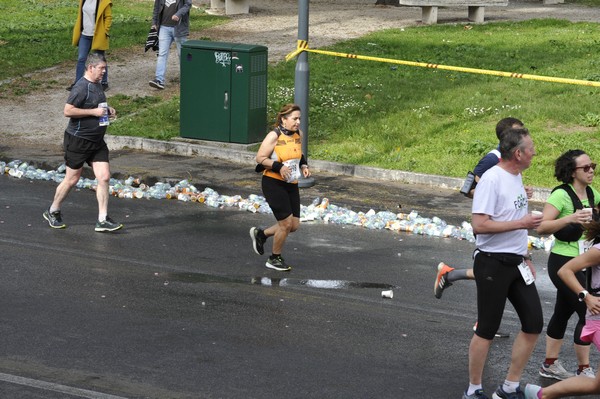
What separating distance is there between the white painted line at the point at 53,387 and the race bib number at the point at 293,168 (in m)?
3.57

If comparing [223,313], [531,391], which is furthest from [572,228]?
[223,313]

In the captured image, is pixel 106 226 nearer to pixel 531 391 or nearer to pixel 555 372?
pixel 555 372

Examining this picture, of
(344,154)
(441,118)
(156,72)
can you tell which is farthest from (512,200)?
(156,72)

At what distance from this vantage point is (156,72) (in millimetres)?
19609

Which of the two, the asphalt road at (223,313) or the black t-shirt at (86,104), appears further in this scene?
the black t-shirt at (86,104)

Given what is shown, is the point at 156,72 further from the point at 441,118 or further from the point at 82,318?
the point at 82,318

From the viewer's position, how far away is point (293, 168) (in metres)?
10.3

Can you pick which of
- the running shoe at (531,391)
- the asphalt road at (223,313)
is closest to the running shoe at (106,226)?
the asphalt road at (223,313)

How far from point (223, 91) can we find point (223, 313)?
7401 millimetres

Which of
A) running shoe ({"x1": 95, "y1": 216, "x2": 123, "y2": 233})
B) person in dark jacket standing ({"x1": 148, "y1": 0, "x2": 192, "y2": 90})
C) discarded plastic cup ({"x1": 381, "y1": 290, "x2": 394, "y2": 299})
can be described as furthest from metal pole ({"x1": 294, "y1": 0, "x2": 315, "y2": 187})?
person in dark jacket standing ({"x1": 148, "y1": 0, "x2": 192, "y2": 90})

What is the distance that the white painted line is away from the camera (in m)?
7.11

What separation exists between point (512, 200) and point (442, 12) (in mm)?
21272

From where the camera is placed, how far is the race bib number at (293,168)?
10.2m

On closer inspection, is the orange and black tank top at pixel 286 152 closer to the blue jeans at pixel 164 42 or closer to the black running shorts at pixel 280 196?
the black running shorts at pixel 280 196
